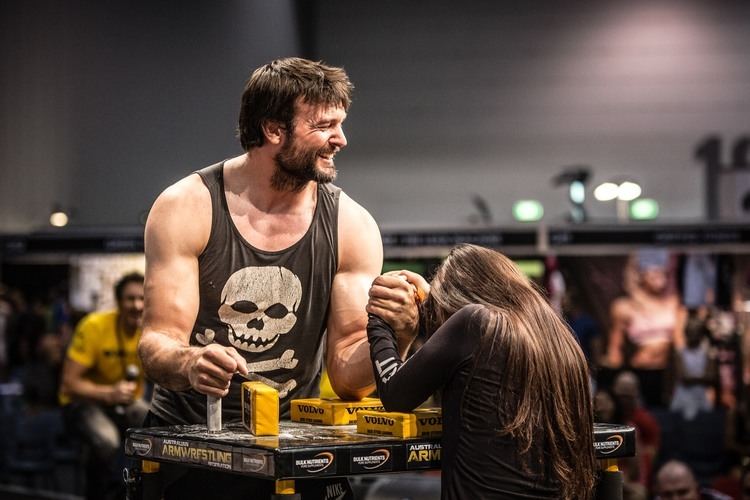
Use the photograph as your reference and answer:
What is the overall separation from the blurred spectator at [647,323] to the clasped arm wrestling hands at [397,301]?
597cm

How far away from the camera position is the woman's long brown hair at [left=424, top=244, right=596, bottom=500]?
104 inches

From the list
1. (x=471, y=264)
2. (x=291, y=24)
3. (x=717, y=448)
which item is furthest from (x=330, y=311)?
(x=291, y=24)

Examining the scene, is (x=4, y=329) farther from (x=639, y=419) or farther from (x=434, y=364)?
(x=434, y=364)

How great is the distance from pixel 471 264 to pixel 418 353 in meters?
0.29

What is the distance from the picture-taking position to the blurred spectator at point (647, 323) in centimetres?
864

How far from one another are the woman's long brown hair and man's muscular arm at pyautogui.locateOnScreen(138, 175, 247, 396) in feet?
2.30

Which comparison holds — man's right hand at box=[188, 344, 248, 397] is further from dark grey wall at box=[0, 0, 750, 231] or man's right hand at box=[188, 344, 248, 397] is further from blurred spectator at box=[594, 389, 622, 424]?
dark grey wall at box=[0, 0, 750, 231]

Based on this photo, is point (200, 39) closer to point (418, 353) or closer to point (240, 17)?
point (240, 17)

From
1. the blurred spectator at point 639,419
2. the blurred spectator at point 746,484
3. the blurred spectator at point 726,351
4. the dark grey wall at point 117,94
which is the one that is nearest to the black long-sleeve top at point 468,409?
the blurred spectator at point 746,484

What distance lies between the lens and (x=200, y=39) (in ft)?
32.7

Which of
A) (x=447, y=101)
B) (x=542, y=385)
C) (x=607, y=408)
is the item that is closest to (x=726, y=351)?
(x=607, y=408)

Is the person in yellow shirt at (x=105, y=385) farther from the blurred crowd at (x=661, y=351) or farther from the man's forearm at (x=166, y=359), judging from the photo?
the man's forearm at (x=166, y=359)

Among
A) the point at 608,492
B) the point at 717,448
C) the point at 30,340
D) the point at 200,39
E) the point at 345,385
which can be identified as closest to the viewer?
the point at 608,492

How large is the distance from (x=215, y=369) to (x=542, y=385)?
726 mm
